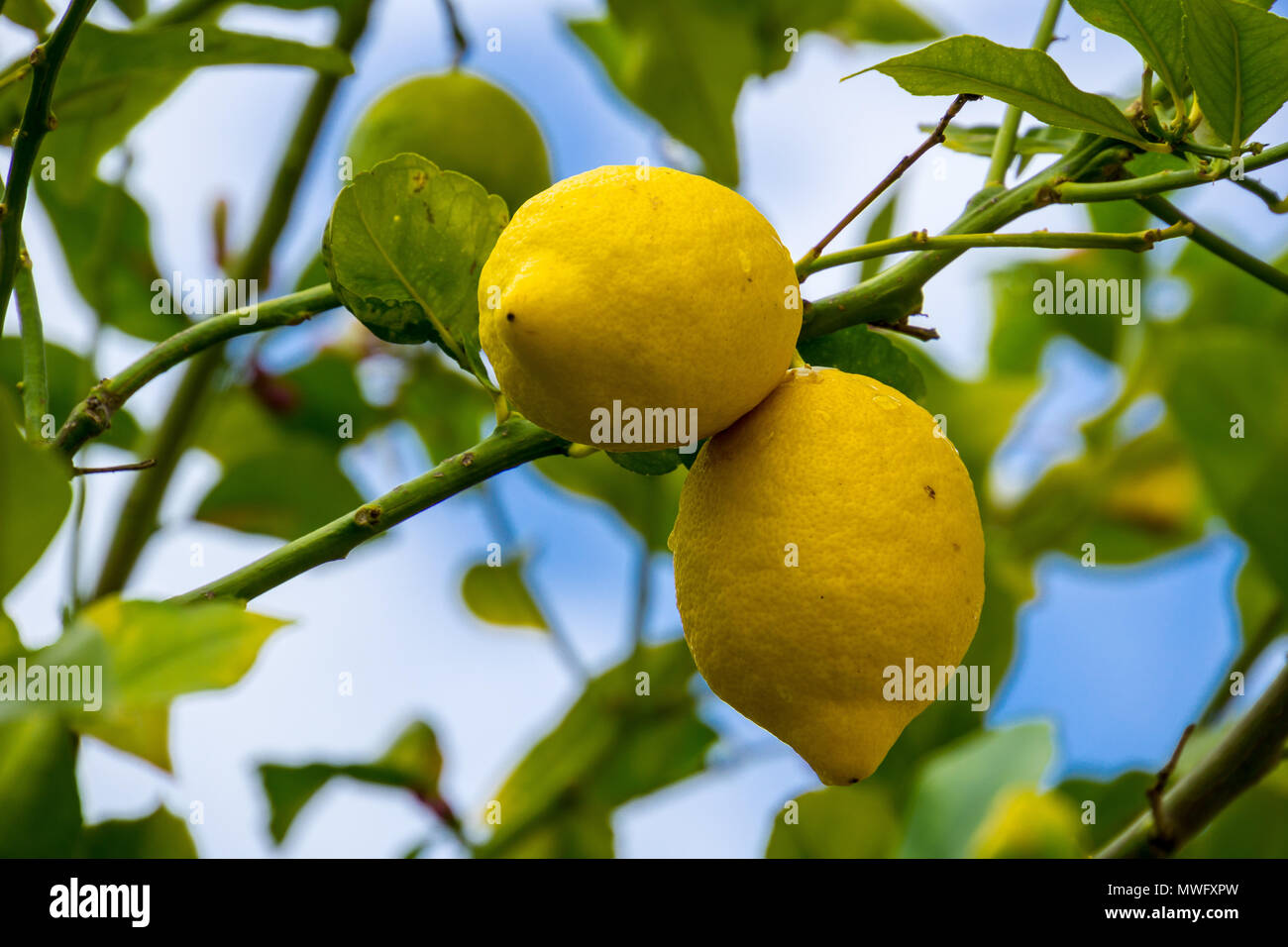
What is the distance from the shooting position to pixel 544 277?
51 centimetres

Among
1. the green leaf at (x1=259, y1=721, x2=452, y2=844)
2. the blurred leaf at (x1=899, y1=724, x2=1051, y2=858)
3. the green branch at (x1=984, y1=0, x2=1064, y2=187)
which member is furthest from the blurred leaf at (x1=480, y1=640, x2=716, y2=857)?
the green branch at (x1=984, y1=0, x2=1064, y2=187)

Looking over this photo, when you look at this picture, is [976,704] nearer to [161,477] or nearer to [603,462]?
[603,462]

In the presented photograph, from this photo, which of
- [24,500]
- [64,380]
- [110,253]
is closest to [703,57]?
[110,253]

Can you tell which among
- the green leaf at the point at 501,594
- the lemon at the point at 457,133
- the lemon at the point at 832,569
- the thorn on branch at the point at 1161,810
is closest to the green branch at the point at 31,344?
the lemon at the point at 832,569

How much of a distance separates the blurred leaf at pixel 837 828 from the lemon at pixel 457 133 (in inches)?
23.5

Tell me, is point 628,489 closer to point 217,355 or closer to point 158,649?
point 217,355

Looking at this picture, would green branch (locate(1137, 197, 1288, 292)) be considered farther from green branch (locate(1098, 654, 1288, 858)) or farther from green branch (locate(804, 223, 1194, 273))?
green branch (locate(1098, 654, 1288, 858))

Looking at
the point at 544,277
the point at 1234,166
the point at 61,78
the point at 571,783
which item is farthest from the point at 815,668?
the point at 571,783

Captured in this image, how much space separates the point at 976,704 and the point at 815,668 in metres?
0.74

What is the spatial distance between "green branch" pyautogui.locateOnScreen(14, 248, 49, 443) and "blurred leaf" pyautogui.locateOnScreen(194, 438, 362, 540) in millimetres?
650

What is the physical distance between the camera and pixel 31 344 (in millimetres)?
611

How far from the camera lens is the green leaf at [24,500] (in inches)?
17.7

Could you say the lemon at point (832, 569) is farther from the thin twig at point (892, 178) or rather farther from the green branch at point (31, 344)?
the green branch at point (31, 344)
